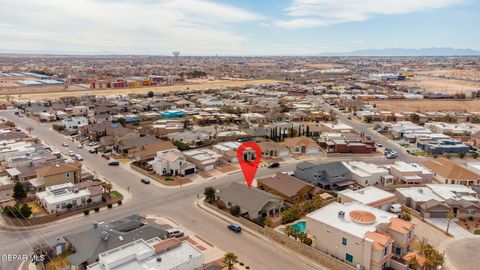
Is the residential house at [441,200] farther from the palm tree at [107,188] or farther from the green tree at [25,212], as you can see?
the green tree at [25,212]

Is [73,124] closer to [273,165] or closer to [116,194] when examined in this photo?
[116,194]

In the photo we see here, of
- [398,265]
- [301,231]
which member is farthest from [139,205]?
[398,265]

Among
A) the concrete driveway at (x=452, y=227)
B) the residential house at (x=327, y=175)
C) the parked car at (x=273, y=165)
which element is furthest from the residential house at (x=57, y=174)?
the concrete driveway at (x=452, y=227)

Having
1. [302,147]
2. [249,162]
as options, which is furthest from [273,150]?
[302,147]

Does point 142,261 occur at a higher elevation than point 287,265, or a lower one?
higher

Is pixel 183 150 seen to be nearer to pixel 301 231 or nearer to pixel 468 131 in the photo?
pixel 301 231

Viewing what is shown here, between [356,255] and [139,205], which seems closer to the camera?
[356,255]

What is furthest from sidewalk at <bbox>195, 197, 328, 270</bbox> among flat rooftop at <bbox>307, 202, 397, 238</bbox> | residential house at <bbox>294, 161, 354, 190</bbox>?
residential house at <bbox>294, 161, 354, 190</bbox>
